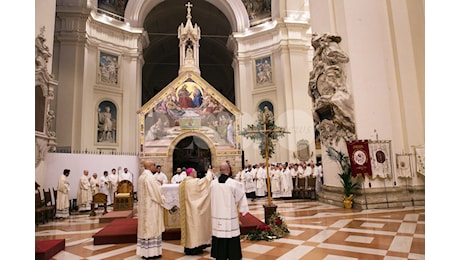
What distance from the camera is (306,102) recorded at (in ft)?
52.7

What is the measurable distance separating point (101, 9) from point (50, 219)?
1319cm

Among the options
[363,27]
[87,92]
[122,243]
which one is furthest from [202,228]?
[87,92]

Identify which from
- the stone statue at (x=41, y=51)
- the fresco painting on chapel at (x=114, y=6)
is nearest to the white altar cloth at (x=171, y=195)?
the stone statue at (x=41, y=51)

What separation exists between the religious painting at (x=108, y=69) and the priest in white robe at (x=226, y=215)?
1409cm

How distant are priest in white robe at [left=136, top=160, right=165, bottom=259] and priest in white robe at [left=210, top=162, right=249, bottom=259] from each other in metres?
0.87

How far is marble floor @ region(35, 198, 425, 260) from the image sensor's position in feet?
12.3

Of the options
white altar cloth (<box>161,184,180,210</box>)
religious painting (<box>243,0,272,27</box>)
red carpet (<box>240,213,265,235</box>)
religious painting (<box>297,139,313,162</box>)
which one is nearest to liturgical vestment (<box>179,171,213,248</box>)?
white altar cloth (<box>161,184,180,210</box>)

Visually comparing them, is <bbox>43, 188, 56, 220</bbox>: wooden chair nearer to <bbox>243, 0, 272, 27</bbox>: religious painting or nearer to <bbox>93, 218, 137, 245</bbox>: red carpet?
<bbox>93, 218, 137, 245</bbox>: red carpet

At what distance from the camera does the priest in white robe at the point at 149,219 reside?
13.1 feet

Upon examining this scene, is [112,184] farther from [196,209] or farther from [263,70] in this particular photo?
[263,70]

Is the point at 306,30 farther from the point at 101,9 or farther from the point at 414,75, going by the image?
the point at 101,9

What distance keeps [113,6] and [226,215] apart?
17724 mm

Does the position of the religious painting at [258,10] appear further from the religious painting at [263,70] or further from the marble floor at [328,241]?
the marble floor at [328,241]

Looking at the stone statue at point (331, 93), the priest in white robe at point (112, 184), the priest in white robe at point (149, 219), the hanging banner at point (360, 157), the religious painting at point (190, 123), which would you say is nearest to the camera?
the priest in white robe at point (149, 219)
